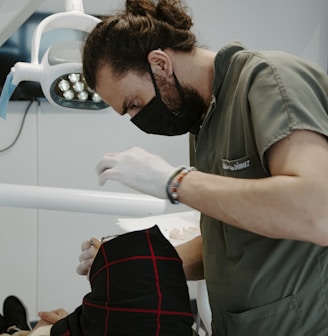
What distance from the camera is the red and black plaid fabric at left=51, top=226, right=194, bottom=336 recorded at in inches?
39.6

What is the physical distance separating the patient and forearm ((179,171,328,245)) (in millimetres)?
207

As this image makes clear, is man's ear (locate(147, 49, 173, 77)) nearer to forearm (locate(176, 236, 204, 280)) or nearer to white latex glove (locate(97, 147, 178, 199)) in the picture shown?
white latex glove (locate(97, 147, 178, 199))

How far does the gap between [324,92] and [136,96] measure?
0.45 m

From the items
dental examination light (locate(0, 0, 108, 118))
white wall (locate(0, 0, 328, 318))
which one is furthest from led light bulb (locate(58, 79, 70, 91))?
white wall (locate(0, 0, 328, 318))

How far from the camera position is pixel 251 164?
0.99 m

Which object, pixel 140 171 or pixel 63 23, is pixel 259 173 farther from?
pixel 63 23

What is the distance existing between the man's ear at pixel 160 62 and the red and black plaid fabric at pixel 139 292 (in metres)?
0.37

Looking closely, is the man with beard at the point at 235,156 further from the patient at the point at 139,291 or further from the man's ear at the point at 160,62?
the patient at the point at 139,291

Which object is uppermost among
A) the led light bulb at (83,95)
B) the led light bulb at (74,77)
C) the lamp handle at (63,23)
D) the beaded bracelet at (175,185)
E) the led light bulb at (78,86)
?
the lamp handle at (63,23)

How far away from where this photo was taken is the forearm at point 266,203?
80cm

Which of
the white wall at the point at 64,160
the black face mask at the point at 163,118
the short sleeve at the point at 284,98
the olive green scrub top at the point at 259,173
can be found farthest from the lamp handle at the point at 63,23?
the white wall at the point at 64,160

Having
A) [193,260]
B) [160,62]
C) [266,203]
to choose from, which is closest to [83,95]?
[160,62]

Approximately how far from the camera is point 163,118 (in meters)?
1.22

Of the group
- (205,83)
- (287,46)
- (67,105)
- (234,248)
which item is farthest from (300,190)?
(287,46)
